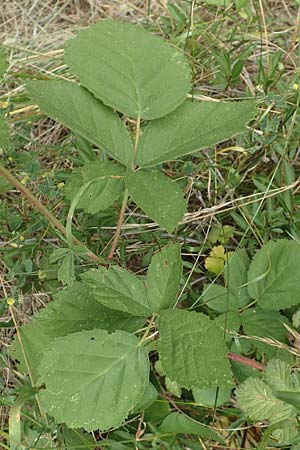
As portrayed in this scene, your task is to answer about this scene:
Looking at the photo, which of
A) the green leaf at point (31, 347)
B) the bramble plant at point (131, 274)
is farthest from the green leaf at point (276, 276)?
the green leaf at point (31, 347)

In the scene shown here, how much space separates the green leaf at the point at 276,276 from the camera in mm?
1513

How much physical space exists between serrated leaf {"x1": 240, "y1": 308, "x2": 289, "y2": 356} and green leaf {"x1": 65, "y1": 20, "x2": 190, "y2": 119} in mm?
593

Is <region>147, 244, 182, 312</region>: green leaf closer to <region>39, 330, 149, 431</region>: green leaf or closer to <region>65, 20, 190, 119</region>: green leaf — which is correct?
<region>39, 330, 149, 431</region>: green leaf

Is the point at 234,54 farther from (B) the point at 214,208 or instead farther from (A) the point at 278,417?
(A) the point at 278,417

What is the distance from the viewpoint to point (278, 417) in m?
1.44

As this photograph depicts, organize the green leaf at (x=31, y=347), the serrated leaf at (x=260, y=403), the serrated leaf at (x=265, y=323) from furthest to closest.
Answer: the green leaf at (x=31, y=347) → the serrated leaf at (x=265, y=323) → the serrated leaf at (x=260, y=403)

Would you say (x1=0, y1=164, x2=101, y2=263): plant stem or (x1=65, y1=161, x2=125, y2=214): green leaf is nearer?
(x1=0, y1=164, x2=101, y2=263): plant stem

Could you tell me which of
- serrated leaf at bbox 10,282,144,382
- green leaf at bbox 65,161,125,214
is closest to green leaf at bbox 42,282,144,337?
serrated leaf at bbox 10,282,144,382

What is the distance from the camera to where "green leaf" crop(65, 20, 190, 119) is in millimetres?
1379

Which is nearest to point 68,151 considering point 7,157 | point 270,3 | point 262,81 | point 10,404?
point 7,157

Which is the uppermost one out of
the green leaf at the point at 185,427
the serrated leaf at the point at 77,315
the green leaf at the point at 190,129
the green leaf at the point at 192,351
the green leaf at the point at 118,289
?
the green leaf at the point at 190,129

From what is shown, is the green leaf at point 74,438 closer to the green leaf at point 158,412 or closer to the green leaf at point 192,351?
the green leaf at point 158,412

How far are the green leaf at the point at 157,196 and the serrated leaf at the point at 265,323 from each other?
425 mm

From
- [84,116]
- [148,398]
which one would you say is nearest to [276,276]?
[148,398]
